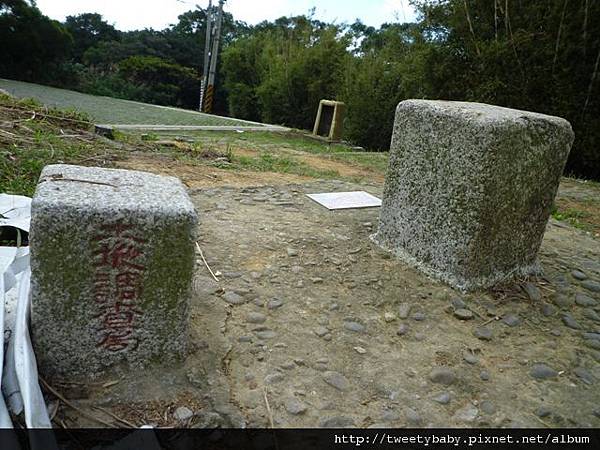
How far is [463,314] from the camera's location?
2.42 metres

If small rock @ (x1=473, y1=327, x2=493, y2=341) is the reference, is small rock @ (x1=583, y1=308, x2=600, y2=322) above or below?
above

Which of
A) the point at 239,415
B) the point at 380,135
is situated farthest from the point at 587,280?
the point at 380,135

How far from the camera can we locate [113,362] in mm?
1733

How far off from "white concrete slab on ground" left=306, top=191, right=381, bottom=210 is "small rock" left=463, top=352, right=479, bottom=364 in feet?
5.93

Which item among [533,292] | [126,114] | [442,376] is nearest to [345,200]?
[533,292]

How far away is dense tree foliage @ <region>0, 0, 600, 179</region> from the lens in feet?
22.5

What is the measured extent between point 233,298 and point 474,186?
1.35 m

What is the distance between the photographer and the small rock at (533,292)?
2.62m

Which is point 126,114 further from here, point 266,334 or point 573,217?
point 266,334

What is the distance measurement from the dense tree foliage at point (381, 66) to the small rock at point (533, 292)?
5065mm

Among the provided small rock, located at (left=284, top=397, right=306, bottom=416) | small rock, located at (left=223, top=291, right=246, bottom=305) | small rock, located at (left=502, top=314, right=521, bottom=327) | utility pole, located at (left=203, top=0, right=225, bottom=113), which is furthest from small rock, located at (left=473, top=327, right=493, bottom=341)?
utility pole, located at (left=203, top=0, right=225, bottom=113)

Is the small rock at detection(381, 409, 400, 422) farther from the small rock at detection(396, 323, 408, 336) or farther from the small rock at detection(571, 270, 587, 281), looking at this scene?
the small rock at detection(571, 270, 587, 281)

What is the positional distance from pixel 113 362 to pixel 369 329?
3.72ft

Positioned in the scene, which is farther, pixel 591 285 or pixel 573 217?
pixel 573 217
